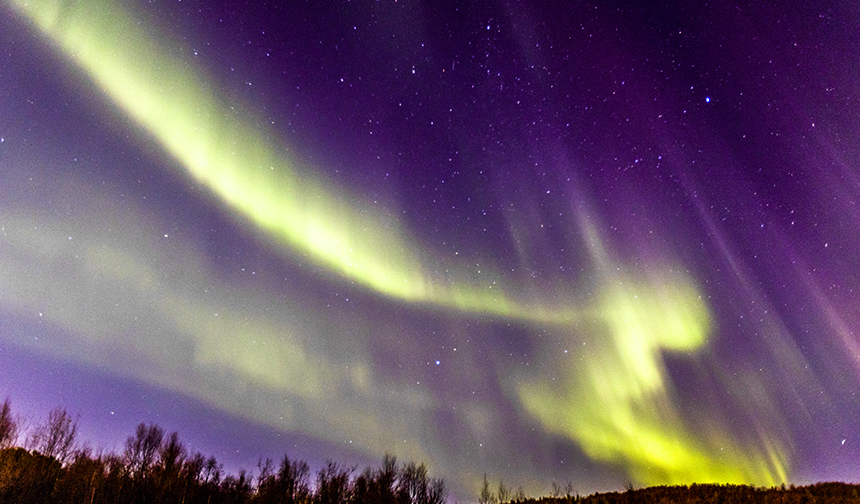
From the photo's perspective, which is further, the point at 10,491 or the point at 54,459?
the point at 54,459

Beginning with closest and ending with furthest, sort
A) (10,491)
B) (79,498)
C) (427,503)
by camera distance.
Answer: (10,491) → (79,498) → (427,503)

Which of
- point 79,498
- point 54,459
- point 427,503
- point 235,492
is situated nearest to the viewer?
point 79,498

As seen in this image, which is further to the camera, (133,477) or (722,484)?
(133,477)

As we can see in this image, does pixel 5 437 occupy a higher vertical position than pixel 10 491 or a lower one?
higher

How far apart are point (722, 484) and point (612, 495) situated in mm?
5943

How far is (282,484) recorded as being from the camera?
91.9 meters

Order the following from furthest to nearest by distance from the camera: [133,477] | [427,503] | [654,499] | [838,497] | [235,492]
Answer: [235,492]
[133,477]
[427,503]
[654,499]
[838,497]

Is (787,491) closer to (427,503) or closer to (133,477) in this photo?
(427,503)

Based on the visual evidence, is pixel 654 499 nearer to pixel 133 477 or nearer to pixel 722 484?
pixel 722 484

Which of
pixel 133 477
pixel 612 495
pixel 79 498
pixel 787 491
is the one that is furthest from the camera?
pixel 133 477

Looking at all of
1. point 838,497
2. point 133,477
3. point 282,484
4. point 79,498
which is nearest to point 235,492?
point 282,484

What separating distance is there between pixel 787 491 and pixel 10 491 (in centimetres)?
7400

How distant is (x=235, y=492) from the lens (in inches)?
3465

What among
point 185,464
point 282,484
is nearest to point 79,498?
point 185,464
